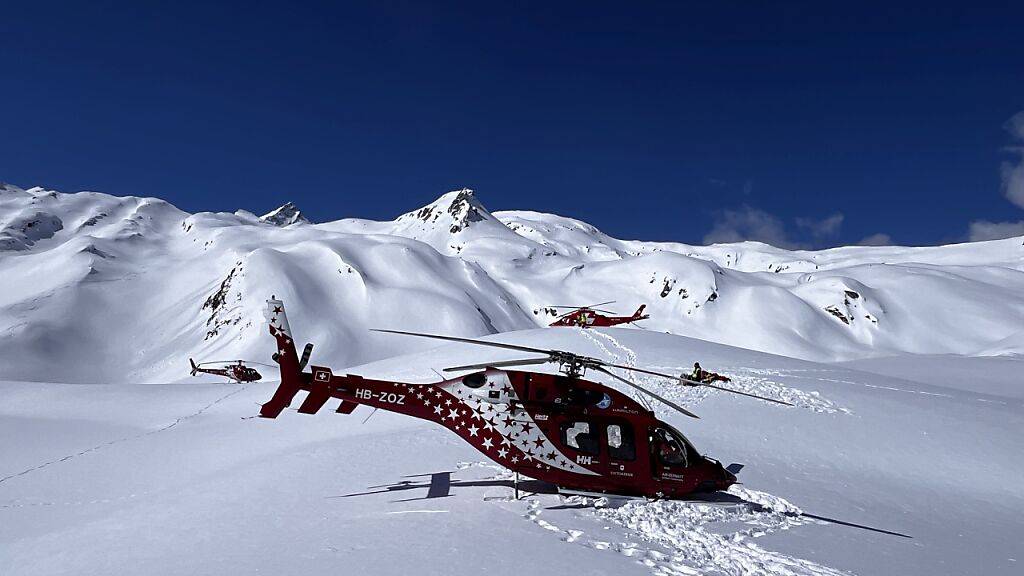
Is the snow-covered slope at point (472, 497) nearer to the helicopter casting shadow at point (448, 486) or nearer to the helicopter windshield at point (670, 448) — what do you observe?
the helicopter casting shadow at point (448, 486)

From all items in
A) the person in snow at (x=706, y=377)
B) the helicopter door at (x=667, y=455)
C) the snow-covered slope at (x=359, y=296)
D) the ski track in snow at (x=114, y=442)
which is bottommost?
the ski track in snow at (x=114, y=442)

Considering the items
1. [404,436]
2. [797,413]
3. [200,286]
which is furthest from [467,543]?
[200,286]

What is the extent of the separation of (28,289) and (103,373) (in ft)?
116

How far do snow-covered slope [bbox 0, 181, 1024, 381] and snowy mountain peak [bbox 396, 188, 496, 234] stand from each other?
1836cm

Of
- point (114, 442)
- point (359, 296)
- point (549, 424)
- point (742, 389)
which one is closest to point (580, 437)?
point (549, 424)

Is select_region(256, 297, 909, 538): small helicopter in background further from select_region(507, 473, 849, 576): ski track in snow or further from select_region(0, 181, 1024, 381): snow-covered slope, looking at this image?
select_region(0, 181, 1024, 381): snow-covered slope

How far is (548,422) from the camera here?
31.6 ft

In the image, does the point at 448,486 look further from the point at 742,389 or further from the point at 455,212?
the point at 455,212

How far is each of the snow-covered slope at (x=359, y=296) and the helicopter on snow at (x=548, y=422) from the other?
170 feet

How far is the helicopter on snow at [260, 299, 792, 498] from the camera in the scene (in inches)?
375

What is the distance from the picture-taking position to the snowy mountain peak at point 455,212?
15700 centimetres

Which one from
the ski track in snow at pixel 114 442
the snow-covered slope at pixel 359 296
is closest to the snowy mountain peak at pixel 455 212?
the snow-covered slope at pixel 359 296

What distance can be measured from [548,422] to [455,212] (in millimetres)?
155355

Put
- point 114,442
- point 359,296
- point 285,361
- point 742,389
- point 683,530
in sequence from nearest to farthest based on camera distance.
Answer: point 683,530, point 285,361, point 114,442, point 742,389, point 359,296
